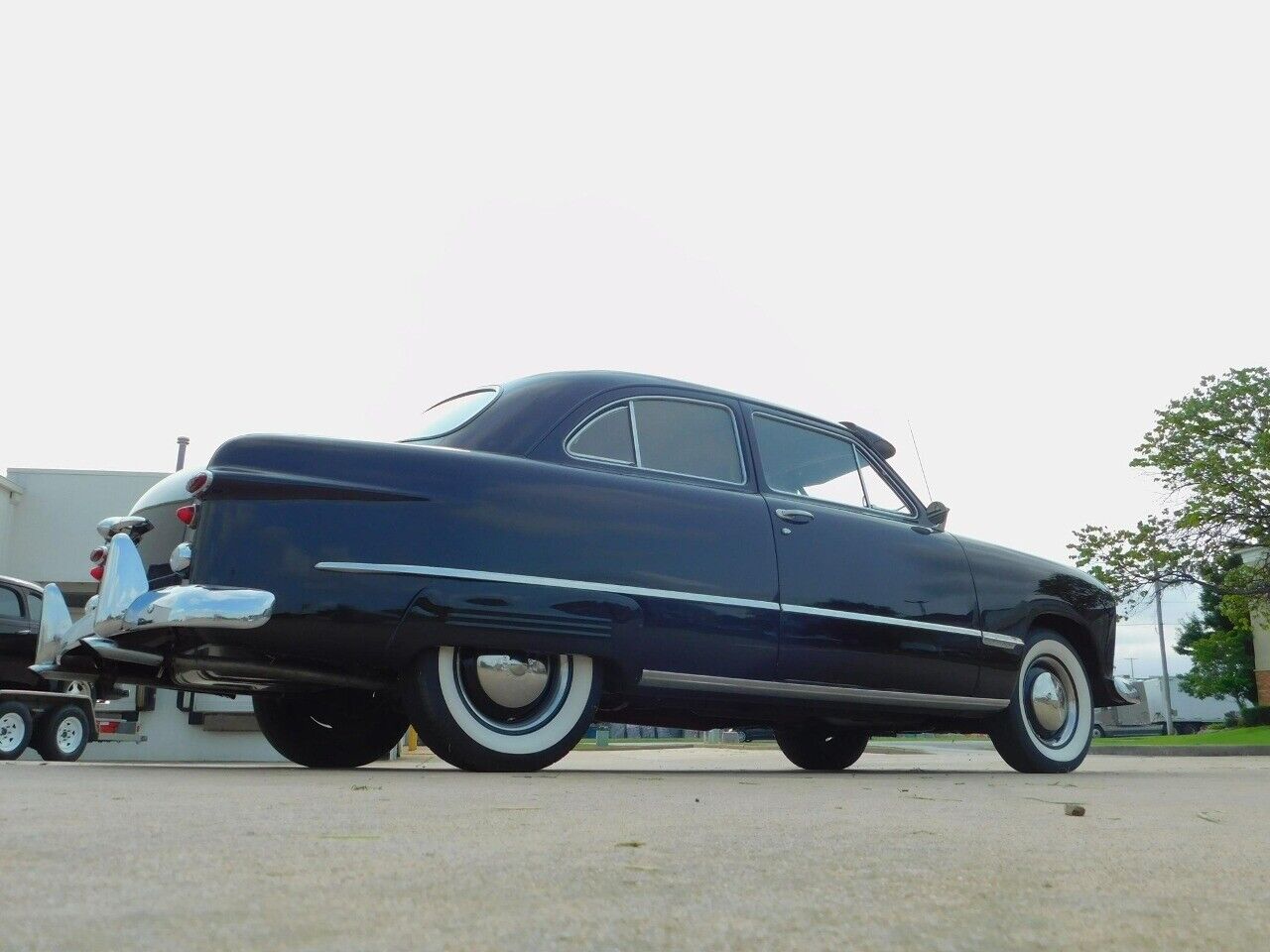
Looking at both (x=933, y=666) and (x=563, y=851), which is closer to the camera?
(x=563, y=851)

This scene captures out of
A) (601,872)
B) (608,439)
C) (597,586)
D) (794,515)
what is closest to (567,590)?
(597,586)

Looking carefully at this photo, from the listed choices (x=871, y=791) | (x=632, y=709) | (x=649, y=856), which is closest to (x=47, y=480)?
(x=632, y=709)

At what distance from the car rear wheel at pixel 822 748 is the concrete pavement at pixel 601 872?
379 centimetres

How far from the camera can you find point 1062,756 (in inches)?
248

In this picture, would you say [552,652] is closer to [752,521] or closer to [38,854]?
[752,521]

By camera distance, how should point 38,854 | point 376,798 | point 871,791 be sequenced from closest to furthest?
point 38,854 < point 376,798 < point 871,791

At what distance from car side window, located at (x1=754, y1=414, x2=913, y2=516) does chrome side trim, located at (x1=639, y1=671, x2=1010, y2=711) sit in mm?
869

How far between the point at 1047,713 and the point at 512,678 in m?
3.12

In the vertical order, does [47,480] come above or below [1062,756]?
above

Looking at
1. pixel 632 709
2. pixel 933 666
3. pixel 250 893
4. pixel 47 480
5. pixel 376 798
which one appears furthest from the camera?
pixel 47 480

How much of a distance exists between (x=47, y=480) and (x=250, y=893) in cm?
2134

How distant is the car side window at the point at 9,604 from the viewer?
40.9ft

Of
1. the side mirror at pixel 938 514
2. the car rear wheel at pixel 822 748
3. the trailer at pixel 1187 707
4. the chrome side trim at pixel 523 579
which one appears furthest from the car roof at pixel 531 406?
the trailer at pixel 1187 707

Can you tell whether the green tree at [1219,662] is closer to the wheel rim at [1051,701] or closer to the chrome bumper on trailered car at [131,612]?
the wheel rim at [1051,701]
